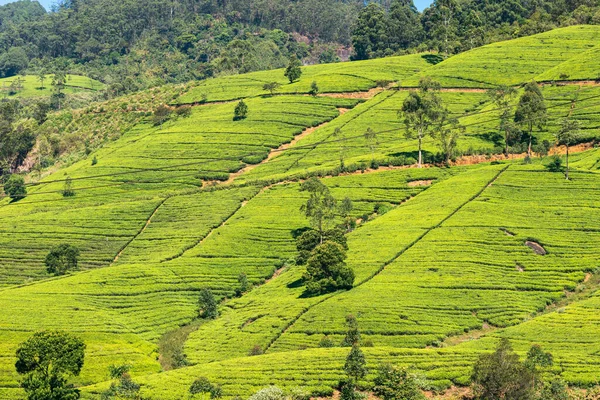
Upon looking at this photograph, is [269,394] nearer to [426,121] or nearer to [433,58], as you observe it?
[426,121]

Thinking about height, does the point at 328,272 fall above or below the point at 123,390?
above

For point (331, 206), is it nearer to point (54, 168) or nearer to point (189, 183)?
point (189, 183)

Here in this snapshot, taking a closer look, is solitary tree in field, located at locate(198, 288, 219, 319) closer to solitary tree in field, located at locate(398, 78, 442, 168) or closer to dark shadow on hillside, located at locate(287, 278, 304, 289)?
dark shadow on hillside, located at locate(287, 278, 304, 289)

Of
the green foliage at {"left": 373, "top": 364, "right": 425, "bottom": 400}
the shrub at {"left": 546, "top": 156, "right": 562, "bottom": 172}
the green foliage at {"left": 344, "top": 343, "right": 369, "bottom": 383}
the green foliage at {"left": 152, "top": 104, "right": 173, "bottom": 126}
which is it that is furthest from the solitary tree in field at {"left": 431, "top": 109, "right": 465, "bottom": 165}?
the green foliage at {"left": 373, "top": 364, "right": 425, "bottom": 400}

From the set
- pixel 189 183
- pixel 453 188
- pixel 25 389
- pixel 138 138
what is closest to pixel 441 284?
pixel 453 188

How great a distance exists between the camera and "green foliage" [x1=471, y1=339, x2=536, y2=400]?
160ft

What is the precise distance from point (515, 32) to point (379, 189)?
94.3m

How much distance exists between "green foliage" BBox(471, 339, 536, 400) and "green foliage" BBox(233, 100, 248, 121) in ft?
318

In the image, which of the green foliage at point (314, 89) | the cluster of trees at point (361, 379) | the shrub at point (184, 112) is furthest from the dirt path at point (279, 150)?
the cluster of trees at point (361, 379)

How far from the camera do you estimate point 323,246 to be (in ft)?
253

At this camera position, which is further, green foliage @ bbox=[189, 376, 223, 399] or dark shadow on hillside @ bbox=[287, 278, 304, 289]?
dark shadow on hillside @ bbox=[287, 278, 304, 289]

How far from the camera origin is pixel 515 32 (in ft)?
602

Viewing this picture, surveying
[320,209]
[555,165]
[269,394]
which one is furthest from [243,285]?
[555,165]

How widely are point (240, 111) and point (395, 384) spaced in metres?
96.4
